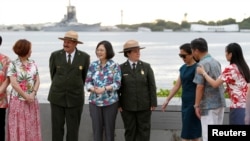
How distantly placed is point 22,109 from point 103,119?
1.02 meters

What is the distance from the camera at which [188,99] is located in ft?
22.7

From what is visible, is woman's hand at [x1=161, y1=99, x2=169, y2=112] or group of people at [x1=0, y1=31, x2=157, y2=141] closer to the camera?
group of people at [x1=0, y1=31, x2=157, y2=141]

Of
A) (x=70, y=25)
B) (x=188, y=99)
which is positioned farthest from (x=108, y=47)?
(x=70, y=25)

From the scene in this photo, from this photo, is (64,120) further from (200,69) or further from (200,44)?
(200,44)

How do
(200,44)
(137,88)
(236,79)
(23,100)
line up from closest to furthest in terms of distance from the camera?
(236,79) < (200,44) < (23,100) < (137,88)

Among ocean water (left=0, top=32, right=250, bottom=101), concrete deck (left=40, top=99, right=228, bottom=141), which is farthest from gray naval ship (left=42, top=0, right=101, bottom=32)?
concrete deck (left=40, top=99, right=228, bottom=141)

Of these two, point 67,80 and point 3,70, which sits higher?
point 3,70

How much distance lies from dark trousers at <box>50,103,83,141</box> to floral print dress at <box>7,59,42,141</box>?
0.41 metres

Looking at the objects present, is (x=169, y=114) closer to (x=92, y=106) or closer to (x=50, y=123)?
(x=92, y=106)

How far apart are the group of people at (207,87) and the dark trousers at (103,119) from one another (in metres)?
0.88

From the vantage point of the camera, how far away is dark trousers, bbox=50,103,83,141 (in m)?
7.35

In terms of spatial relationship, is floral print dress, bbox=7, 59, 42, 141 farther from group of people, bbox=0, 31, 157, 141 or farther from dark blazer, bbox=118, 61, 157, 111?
dark blazer, bbox=118, 61, 157, 111

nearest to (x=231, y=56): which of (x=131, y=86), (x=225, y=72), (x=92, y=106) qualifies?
(x=225, y=72)

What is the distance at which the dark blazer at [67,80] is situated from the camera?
7.27 meters
